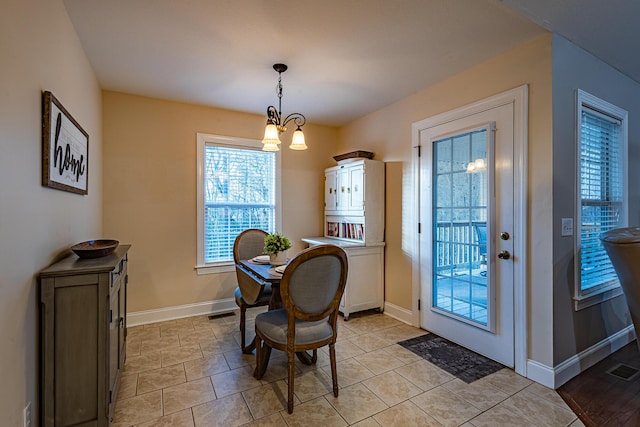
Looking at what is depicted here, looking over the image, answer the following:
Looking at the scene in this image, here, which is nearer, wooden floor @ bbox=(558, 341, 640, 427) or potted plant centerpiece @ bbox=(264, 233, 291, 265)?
wooden floor @ bbox=(558, 341, 640, 427)

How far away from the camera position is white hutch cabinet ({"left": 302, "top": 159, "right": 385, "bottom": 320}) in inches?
143

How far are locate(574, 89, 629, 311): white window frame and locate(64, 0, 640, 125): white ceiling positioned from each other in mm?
390

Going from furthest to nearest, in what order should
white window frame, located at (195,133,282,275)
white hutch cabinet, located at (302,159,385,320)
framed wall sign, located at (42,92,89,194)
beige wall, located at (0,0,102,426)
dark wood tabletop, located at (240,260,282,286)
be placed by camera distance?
white window frame, located at (195,133,282,275) → white hutch cabinet, located at (302,159,385,320) → dark wood tabletop, located at (240,260,282,286) → framed wall sign, located at (42,92,89,194) → beige wall, located at (0,0,102,426)

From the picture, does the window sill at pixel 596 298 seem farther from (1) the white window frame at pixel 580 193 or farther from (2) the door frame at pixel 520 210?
(2) the door frame at pixel 520 210

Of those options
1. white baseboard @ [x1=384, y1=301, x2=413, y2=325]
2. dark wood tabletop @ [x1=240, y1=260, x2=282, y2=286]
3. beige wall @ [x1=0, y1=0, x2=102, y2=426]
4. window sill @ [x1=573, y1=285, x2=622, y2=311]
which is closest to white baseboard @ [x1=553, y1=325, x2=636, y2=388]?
window sill @ [x1=573, y1=285, x2=622, y2=311]

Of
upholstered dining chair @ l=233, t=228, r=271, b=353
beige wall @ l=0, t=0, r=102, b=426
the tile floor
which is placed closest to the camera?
beige wall @ l=0, t=0, r=102, b=426

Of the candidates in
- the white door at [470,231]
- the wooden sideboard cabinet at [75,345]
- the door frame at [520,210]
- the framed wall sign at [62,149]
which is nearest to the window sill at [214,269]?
the framed wall sign at [62,149]

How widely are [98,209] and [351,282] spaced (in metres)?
2.77

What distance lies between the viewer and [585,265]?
2502 millimetres

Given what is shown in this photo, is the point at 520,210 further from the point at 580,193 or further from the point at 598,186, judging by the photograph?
the point at 598,186

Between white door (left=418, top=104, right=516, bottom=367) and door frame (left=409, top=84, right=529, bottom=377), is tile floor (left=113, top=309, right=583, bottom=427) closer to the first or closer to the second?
door frame (left=409, top=84, right=529, bottom=377)

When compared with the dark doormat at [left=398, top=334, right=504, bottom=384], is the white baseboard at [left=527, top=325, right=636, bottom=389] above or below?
above

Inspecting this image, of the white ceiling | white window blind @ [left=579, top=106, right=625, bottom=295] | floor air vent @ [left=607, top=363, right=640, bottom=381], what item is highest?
the white ceiling

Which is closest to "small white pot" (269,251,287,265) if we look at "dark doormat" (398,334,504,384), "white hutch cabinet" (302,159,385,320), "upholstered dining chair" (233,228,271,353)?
"upholstered dining chair" (233,228,271,353)
